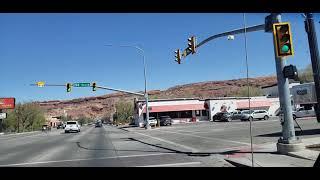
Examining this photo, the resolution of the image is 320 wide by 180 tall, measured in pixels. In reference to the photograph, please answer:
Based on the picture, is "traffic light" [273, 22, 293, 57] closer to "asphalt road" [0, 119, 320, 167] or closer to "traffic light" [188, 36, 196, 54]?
"asphalt road" [0, 119, 320, 167]

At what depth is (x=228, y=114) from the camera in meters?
75.7

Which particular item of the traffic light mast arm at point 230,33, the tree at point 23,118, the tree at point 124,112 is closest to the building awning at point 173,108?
the tree at point 23,118

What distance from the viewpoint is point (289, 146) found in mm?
16141

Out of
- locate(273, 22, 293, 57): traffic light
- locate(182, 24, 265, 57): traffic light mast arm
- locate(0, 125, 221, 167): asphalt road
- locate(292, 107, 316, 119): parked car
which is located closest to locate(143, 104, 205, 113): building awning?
locate(292, 107, 316, 119): parked car

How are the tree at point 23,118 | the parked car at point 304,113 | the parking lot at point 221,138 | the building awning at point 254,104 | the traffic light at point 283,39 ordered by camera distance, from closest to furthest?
1. the traffic light at point 283,39
2. the parking lot at point 221,138
3. the parked car at point 304,113
4. the building awning at point 254,104
5. the tree at point 23,118

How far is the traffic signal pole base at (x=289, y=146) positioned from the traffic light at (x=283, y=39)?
3.35 m

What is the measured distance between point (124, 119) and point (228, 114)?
71601mm

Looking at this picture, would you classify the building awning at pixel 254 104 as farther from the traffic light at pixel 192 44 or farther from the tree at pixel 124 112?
the traffic light at pixel 192 44

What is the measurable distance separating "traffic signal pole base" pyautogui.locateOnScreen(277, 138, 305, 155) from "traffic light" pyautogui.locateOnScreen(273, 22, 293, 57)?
3348 millimetres

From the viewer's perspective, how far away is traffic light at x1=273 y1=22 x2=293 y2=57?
14836mm

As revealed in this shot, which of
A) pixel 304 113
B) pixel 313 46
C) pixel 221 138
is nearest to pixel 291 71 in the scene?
pixel 313 46

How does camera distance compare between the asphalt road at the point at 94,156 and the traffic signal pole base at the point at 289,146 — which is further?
the asphalt road at the point at 94,156

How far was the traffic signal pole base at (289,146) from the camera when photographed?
52.6ft
